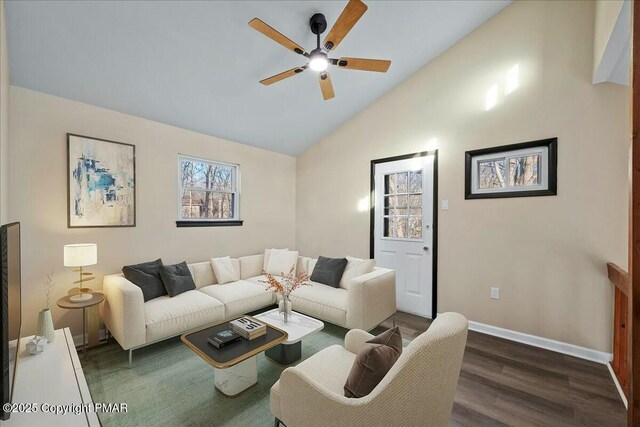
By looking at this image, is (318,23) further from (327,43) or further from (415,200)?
(415,200)

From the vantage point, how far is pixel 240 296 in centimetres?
315

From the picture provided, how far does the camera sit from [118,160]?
118 inches

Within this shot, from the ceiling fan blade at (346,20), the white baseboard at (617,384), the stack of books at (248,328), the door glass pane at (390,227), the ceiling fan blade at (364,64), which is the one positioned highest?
the ceiling fan blade at (346,20)

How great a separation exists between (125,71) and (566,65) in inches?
168

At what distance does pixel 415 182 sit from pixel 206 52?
2854 millimetres

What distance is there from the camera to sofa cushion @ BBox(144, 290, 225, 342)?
2488 mm

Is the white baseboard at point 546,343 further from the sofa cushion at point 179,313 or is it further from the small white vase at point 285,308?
the sofa cushion at point 179,313

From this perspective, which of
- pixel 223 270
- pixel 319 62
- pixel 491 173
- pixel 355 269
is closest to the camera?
pixel 319 62

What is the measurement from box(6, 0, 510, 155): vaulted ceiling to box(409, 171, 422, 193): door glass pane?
4.26ft

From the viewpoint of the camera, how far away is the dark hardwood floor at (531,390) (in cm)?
178

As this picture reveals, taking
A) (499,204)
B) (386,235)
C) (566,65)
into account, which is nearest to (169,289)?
(386,235)

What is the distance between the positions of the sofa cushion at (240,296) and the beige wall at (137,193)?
67cm

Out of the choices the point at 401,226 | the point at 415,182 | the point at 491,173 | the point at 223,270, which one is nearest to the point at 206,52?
the point at 223,270

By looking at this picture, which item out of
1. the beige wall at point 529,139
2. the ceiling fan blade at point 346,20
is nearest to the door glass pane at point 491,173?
the beige wall at point 529,139
